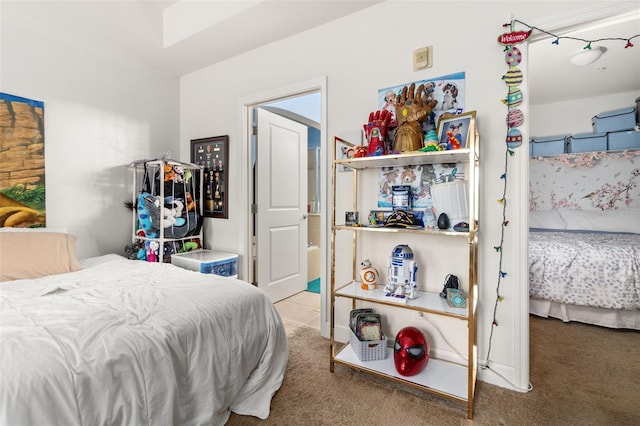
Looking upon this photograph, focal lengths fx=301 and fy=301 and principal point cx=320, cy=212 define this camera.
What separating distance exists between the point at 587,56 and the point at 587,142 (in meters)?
1.40

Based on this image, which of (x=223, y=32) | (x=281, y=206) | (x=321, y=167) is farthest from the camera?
(x=281, y=206)

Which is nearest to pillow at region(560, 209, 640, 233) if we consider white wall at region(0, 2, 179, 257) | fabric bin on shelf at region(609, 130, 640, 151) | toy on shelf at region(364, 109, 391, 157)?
fabric bin on shelf at region(609, 130, 640, 151)

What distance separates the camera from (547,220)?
12.4 ft

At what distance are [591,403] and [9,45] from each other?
14.0 feet

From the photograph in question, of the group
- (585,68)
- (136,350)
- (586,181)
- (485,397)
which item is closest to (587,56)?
(585,68)

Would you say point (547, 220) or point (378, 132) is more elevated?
point (378, 132)

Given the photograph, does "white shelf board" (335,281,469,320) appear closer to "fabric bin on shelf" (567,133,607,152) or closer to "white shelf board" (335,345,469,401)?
"white shelf board" (335,345,469,401)

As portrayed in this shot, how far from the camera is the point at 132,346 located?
1.08 metres

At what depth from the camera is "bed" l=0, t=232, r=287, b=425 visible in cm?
90

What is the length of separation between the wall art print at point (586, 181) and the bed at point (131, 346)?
388 centimetres

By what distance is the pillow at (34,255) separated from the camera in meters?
1.78

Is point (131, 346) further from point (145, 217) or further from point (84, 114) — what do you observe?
point (84, 114)

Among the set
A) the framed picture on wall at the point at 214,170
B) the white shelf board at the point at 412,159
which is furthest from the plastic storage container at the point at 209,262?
the white shelf board at the point at 412,159

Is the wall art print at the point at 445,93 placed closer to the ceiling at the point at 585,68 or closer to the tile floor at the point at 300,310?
the ceiling at the point at 585,68
